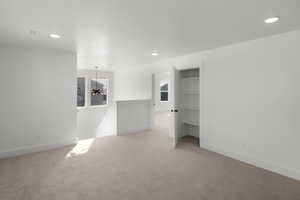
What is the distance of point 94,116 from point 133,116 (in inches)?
116

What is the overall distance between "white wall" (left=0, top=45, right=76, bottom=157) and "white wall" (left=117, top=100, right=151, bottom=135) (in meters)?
1.45

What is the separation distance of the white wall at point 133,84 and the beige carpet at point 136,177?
8.83 feet

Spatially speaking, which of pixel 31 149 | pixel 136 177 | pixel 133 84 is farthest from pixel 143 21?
pixel 133 84

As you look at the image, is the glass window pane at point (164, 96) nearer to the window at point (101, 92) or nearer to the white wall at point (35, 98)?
the window at point (101, 92)

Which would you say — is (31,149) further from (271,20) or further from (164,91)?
(164,91)

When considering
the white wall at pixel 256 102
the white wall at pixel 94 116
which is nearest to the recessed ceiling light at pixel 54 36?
the white wall at pixel 256 102

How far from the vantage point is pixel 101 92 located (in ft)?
25.4

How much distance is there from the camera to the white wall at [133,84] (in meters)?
5.81

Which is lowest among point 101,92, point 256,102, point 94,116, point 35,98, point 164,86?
point 94,116

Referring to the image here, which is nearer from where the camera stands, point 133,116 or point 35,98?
point 35,98

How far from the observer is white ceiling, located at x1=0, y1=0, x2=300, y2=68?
69.1 inches

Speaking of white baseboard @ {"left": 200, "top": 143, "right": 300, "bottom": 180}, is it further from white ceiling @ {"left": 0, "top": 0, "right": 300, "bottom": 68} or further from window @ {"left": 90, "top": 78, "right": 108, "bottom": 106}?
window @ {"left": 90, "top": 78, "right": 108, "bottom": 106}

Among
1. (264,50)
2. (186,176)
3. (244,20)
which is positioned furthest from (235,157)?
(244,20)

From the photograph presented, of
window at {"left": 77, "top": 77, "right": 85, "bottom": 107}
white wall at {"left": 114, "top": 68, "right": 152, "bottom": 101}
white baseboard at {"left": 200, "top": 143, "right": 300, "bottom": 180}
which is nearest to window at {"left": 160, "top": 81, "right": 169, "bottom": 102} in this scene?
white wall at {"left": 114, "top": 68, "right": 152, "bottom": 101}
